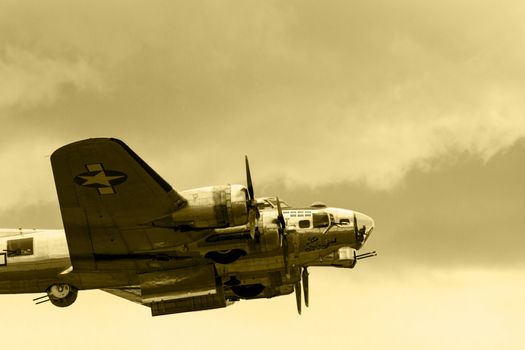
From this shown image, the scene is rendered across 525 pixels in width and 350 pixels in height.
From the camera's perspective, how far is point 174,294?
110 ft

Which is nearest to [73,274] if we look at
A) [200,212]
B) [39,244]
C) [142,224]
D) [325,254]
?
[39,244]

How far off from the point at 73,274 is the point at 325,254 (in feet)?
27.4

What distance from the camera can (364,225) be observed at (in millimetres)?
34156

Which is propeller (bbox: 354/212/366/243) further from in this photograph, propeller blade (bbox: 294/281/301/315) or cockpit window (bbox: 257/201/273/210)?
propeller blade (bbox: 294/281/301/315)

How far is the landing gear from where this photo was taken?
3441 centimetres

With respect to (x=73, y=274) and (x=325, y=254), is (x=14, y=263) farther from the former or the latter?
(x=325, y=254)

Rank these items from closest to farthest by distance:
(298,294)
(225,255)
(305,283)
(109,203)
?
1. (109,203)
2. (225,255)
3. (305,283)
4. (298,294)

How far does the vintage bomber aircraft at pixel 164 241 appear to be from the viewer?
3053 cm

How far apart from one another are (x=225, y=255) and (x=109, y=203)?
4532 millimetres

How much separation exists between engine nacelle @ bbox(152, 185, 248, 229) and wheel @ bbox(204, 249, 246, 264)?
8.02 feet

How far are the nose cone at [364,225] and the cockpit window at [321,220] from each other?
1.11 m

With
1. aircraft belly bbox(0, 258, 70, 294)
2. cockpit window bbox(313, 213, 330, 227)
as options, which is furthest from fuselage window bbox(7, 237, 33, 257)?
cockpit window bbox(313, 213, 330, 227)

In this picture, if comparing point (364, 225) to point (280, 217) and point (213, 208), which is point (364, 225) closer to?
point (280, 217)

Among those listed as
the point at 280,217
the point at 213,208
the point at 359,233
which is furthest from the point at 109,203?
the point at 359,233
